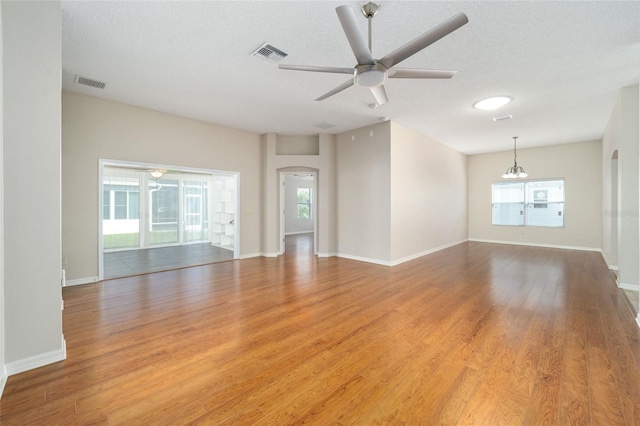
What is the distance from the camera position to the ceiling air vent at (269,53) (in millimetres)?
3006

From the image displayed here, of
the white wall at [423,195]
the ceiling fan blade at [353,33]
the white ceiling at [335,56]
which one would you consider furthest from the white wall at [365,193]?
the ceiling fan blade at [353,33]

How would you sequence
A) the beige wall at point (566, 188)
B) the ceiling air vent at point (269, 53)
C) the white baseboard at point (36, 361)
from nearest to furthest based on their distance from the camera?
the white baseboard at point (36, 361) → the ceiling air vent at point (269, 53) → the beige wall at point (566, 188)

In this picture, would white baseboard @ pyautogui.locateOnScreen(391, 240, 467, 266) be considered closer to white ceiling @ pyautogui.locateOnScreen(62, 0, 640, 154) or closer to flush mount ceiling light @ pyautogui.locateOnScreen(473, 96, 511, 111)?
white ceiling @ pyautogui.locateOnScreen(62, 0, 640, 154)

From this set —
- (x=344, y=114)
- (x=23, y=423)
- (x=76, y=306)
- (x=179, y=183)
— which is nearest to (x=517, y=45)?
(x=344, y=114)

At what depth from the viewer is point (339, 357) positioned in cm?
224

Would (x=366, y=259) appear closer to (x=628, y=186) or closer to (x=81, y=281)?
(x=628, y=186)

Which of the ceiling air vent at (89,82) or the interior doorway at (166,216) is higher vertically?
the ceiling air vent at (89,82)

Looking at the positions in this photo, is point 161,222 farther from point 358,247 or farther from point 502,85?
point 502,85

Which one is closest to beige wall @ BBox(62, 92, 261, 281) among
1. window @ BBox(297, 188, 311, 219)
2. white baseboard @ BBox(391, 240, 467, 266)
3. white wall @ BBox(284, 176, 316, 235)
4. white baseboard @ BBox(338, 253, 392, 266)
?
white baseboard @ BBox(338, 253, 392, 266)

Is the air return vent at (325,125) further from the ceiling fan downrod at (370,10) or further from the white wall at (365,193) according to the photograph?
the ceiling fan downrod at (370,10)

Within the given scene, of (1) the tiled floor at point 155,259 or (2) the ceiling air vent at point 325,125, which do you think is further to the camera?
(2) the ceiling air vent at point 325,125

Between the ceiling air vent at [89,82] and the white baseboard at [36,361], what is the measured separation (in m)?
3.58

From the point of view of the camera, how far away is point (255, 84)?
3.94 metres

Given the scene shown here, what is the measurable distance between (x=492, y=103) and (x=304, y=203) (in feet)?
29.2
